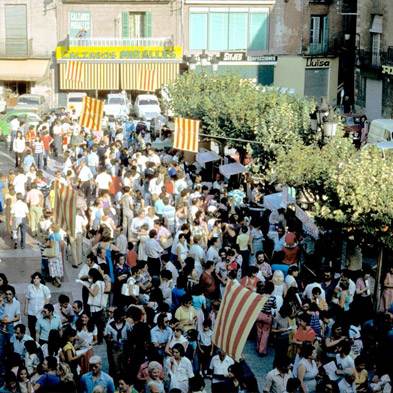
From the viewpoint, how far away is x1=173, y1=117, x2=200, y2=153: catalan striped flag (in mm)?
25188

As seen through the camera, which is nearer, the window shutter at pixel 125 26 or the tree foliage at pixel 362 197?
the tree foliage at pixel 362 197

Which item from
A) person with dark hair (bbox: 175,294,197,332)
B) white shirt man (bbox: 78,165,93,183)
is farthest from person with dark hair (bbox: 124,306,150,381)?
white shirt man (bbox: 78,165,93,183)

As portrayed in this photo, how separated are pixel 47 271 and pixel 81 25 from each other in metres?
28.1

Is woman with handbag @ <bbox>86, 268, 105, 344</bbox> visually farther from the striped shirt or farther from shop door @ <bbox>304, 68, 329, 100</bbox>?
shop door @ <bbox>304, 68, 329, 100</bbox>

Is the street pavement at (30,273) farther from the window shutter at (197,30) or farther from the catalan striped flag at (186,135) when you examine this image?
the window shutter at (197,30)

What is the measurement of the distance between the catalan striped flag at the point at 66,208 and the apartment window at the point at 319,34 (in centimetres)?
3026

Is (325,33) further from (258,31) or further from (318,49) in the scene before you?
(258,31)

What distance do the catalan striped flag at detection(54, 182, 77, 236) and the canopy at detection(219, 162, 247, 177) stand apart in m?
6.37

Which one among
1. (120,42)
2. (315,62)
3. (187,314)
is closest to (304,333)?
(187,314)

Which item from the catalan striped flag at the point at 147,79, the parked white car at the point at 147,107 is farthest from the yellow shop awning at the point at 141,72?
the parked white car at the point at 147,107

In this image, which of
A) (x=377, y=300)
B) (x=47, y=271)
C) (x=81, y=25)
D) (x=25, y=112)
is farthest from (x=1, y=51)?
(x=377, y=300)

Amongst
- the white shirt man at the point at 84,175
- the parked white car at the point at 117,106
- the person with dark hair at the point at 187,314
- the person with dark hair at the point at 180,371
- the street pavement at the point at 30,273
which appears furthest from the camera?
the parked white car at the point at 117,106

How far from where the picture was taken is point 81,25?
45.6 meters

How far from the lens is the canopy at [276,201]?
21508mm
